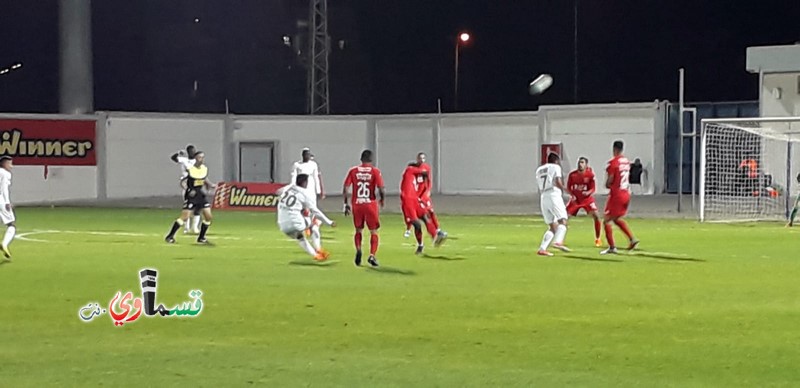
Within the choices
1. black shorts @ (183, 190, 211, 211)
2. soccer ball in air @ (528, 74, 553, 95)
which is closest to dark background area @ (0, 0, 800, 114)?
soccer ball in air @ (528, 74, 553, 95)

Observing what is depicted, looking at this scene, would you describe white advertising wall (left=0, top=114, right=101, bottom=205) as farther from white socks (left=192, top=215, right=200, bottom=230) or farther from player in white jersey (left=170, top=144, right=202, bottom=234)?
player in white jersey (left=170, top=144, right=202, bottom=234)

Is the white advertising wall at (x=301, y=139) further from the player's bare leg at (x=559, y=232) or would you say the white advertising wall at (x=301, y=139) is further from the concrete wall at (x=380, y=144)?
the player's bare leg at (x=559, y=232)

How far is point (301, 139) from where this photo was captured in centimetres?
5200

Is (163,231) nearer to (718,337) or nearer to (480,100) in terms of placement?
(718,337)

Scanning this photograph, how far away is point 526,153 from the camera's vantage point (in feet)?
167

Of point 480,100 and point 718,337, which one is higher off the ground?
point 480,100

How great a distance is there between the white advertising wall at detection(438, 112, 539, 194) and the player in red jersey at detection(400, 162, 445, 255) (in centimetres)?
2773

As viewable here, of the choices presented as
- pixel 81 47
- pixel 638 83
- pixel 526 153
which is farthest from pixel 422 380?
pixel 638 83

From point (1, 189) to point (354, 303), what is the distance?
8668 millimetres

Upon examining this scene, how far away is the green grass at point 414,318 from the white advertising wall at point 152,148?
24.8 m

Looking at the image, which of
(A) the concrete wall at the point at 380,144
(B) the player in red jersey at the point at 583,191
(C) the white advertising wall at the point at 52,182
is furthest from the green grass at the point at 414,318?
(A) the concrete wall at the point at 380,144
